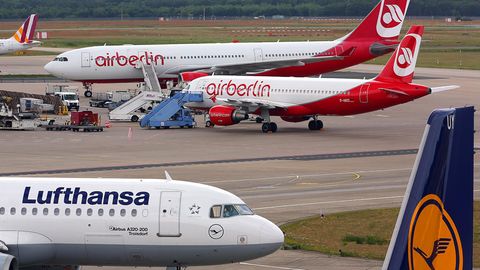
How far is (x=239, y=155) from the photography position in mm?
62750

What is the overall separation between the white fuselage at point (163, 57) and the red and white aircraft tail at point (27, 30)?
44970mm

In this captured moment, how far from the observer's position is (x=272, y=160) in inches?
2393

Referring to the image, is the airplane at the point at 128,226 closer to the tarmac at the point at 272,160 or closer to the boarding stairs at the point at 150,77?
the tarmac at the point at 272,160

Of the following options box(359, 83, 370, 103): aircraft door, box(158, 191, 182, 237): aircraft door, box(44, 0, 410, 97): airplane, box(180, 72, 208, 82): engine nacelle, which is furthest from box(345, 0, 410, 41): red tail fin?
box(158, 191, 182, 237): aircraft door

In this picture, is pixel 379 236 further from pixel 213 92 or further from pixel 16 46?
pixel 16 46

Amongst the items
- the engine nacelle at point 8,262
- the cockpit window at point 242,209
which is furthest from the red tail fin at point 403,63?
the engine nacelle at point 8,262

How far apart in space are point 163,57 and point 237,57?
6021mm

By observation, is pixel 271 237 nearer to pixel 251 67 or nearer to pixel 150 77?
pixel 150 77

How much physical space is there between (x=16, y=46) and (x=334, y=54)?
59280 mm

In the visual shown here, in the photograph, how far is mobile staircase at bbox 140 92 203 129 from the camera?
7681 cm

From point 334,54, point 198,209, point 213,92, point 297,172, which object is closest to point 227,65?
point 334,54

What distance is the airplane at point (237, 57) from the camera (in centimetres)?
9300

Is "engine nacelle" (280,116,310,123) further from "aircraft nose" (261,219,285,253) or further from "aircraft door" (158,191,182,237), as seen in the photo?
"aircraft door" (158,191,182,237)

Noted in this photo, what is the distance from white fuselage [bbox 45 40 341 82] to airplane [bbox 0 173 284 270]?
64.9 metres
